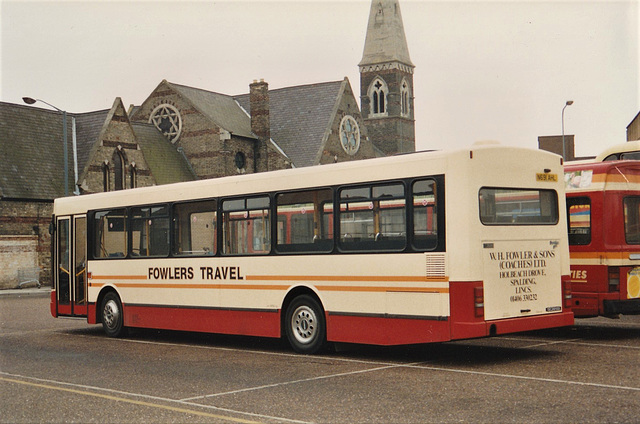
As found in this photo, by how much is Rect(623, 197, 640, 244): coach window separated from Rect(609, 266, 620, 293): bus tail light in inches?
22.5

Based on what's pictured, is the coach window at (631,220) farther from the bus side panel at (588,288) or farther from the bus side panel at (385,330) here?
the bus side panel at (385,330)

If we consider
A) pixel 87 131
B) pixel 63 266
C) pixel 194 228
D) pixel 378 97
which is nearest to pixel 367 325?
pixel 194 228

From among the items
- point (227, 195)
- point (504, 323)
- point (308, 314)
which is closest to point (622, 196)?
point (504, 323)

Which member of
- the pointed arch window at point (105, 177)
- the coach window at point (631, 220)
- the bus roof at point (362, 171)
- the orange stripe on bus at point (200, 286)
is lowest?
the orange stripe on bus at point (200, 286)

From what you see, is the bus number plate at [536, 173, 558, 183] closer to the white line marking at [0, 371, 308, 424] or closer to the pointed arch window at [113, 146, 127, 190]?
the white line marking at [0, 371, 308, 424]

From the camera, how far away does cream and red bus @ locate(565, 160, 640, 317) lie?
14.3m

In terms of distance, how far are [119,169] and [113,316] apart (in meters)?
32.2

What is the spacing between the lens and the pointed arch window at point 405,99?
92.1 m

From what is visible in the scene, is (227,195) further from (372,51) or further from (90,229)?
(372,51)

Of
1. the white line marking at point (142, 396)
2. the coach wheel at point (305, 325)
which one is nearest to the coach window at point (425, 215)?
the coach wheel at point (305, 325)

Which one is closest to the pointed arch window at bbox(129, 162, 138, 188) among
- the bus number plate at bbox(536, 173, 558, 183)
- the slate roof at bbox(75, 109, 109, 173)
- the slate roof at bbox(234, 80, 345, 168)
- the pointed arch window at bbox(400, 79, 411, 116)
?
the slate roof at bbox(75, 109, 109, 173)

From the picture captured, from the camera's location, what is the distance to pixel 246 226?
1434cm

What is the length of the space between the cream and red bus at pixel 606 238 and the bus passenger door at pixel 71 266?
9.78m

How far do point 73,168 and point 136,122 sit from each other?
48.6ft
